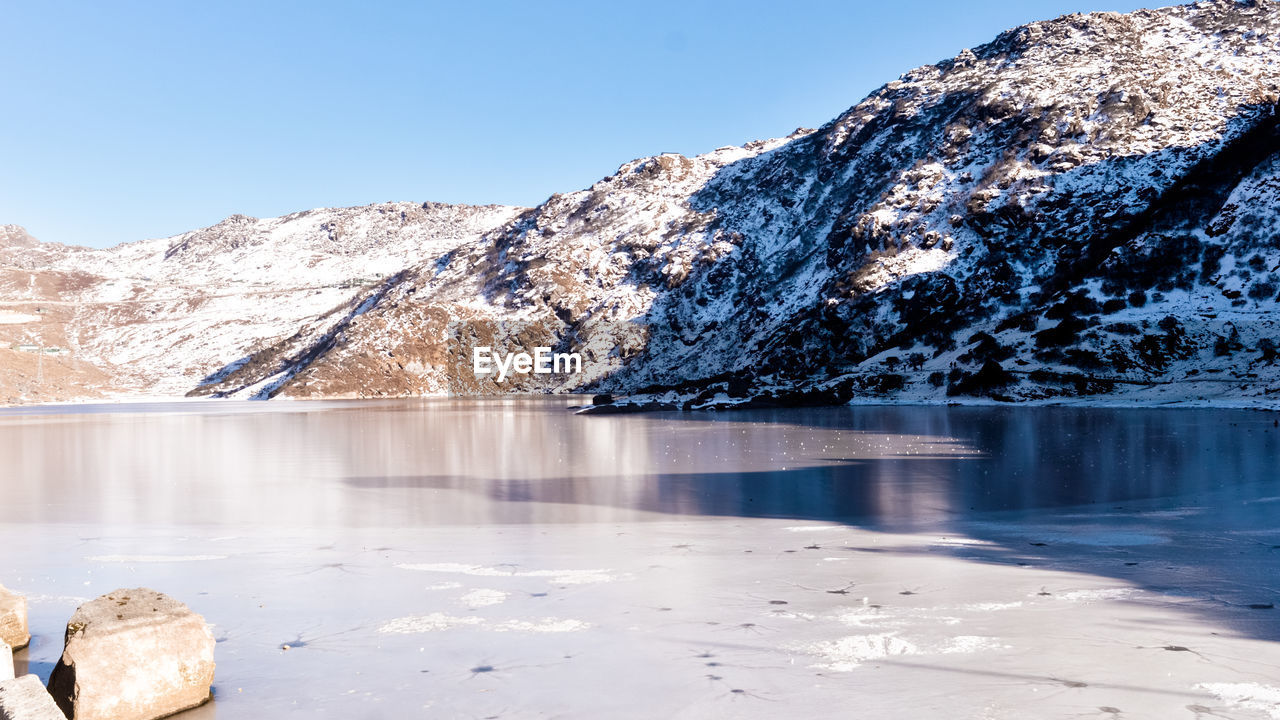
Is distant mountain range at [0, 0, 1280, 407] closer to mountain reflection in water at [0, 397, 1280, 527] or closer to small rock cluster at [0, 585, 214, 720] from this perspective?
mountain reflection in water at [0, 397, 1280, 527]

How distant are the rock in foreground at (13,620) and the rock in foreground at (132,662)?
171 cm

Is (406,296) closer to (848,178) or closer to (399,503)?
(848,178)

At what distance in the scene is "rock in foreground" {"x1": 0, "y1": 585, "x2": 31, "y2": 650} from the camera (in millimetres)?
7355

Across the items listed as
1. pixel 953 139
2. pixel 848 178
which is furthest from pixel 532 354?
pixel 953 139

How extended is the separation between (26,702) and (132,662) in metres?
0.99

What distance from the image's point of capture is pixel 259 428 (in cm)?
4503

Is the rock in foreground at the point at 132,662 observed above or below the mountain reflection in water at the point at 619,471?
above

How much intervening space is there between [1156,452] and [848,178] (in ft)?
363
